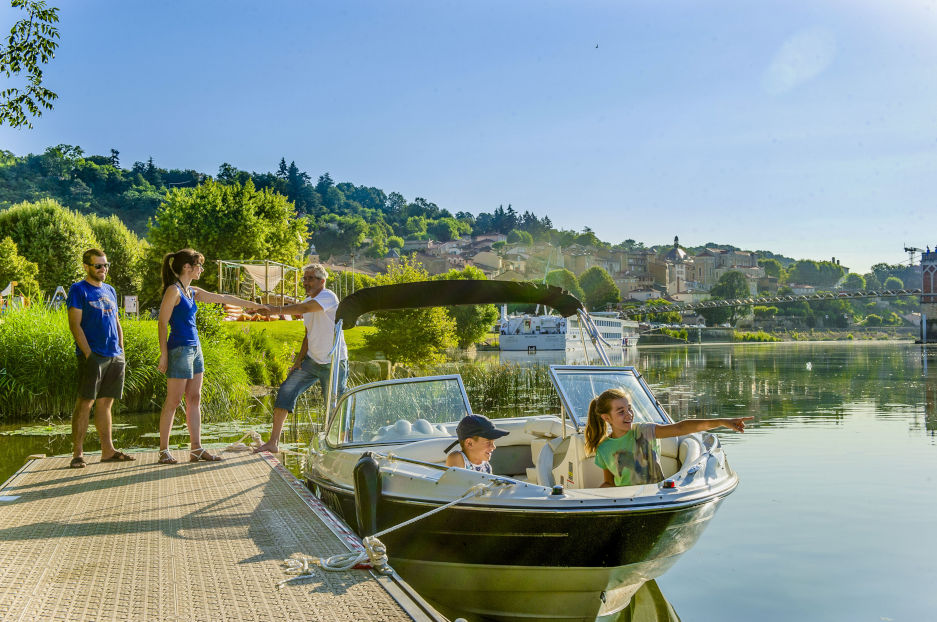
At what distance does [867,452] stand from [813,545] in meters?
6.56

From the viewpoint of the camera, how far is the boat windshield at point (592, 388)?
6191 mm

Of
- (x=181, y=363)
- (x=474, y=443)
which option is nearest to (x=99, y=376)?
(x=181, y=363)

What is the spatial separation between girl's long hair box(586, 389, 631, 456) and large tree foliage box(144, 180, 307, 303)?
131 ft

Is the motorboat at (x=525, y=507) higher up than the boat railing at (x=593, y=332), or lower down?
lower down

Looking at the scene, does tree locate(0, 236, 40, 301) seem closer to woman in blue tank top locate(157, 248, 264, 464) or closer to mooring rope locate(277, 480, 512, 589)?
woman in blue tank top locate(157, 248, 264, 464)

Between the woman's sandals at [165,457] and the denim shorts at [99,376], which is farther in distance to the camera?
the woman's sandals at [165,457]

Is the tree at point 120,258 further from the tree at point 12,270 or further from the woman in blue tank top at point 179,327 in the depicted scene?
the woman in blue tank top at point 179,327

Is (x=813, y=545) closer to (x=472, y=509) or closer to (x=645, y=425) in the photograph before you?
(x=645, y=425)

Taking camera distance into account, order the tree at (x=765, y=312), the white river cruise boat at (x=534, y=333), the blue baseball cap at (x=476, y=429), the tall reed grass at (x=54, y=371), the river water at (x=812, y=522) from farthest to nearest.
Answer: the tree at (x=765, y=312) → the white river cruise boat at (x=534, y=333) → the tall reed grass at (x=54, y=371) → the river water at (x=812, y=522) → the blue baseball cap at (x=476, y=429)

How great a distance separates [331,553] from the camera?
15.0ft

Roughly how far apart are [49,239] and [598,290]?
101 metres

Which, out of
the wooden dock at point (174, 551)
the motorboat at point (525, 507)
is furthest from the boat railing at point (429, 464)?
the wooden dock at point (174, 551)

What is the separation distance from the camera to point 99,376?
709 cm

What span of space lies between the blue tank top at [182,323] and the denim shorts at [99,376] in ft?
1.63
